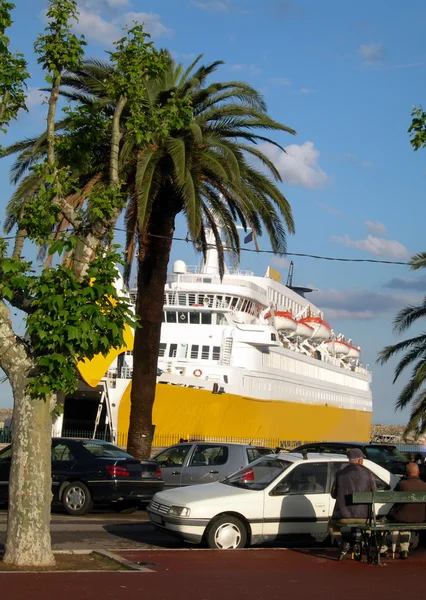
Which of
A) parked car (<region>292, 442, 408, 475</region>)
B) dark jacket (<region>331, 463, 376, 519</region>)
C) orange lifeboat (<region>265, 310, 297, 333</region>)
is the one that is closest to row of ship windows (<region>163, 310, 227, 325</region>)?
orange lifeboat (<region>265, 310, 297, 333</region>)

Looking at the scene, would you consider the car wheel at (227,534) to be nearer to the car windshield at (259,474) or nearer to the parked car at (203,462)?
the car windshield at (259,474)

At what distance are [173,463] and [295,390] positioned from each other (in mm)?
36680

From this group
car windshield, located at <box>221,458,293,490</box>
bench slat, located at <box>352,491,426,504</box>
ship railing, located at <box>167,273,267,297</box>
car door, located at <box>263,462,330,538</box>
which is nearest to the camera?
bench slat, located at <box>352,491,426,504</box>

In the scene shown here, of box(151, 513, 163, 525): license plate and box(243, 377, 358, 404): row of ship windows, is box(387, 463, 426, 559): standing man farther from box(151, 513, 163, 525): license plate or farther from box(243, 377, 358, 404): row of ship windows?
box(243, 377, 358, 404): row of ship windows

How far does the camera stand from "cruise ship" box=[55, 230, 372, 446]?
34.8 meters

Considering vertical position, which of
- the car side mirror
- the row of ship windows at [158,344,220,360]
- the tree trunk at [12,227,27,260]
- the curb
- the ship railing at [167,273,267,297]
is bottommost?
the curb

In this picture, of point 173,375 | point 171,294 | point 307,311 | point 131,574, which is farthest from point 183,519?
point 307,311

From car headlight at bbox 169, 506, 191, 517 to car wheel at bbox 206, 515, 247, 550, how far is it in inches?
13.7

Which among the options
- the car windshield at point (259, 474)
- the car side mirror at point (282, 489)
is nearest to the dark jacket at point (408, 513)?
the car side mirror at point (282, 489)

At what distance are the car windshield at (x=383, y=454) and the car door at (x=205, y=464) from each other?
2700 mm

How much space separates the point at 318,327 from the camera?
59125 millimetres

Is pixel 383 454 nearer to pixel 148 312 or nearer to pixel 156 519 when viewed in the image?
pixel 148 312

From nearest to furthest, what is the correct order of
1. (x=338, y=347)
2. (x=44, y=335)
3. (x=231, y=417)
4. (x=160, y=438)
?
(x=44, y=335), (x=160, y=438), (x=231, y=417), (x=338, y=347)

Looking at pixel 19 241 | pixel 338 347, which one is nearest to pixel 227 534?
pixel 19 241
